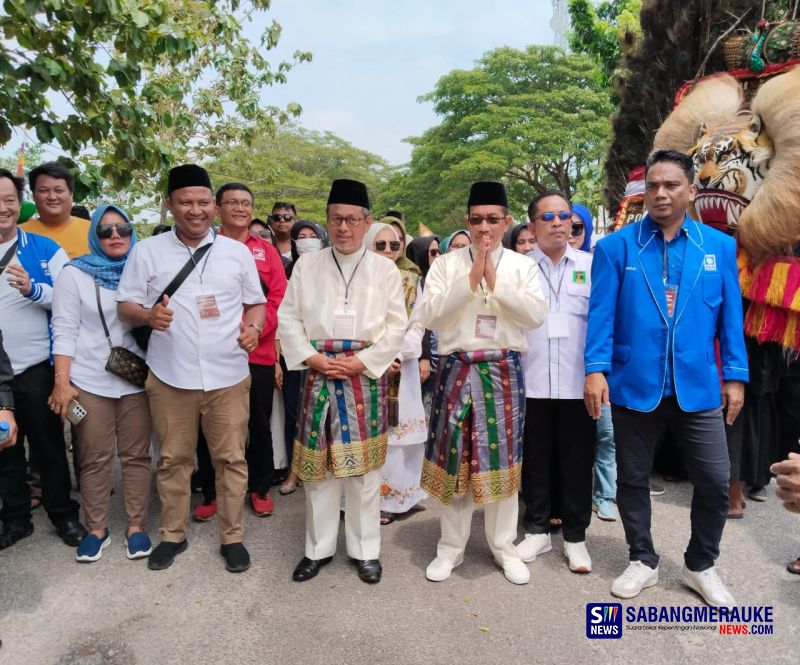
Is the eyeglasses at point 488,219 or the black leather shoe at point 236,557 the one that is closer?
the eyeglasses at point 488,219

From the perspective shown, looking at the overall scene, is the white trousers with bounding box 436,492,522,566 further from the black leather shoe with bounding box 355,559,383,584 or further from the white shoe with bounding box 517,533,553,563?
the black leather shoe with bounding box 355,559,383,584

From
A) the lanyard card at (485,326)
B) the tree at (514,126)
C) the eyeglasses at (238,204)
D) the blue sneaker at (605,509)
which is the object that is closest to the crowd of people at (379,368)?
the lanyard card at (485,326)

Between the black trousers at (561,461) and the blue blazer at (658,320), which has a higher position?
the blue blazer at (658,320)

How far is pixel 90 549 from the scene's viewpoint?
10.9 feet

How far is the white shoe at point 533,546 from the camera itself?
3254mm

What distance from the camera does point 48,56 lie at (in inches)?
128

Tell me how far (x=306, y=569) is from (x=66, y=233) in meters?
2.78

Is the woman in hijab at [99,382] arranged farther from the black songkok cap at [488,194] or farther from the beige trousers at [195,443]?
the black songkok cap at [488,194]

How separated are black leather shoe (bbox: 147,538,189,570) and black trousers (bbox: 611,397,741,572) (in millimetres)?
2381

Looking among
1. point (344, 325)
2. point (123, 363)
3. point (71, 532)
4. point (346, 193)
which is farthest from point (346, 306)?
point (71, 532)

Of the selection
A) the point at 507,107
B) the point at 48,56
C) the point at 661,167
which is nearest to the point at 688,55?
the point at 661,167

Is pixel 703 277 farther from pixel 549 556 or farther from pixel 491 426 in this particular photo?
pixel 549 556

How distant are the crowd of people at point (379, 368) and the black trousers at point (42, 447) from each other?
0.04ft

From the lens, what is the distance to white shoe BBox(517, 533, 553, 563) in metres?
3.25
